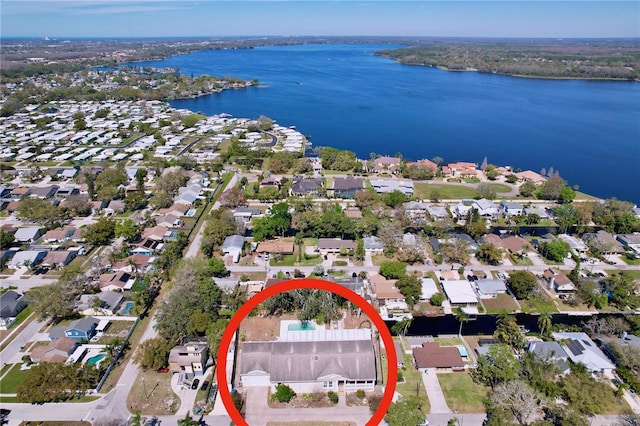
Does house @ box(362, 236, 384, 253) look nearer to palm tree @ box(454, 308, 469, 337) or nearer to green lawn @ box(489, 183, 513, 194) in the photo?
palm tree @ box(454, 308, 469, 337)

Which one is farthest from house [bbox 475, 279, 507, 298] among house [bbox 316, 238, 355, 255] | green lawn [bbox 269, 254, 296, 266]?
green lawn [bbox 269, 254, 296, 266]

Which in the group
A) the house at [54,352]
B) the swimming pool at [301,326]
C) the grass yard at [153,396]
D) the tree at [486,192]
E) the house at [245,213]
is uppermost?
the tree at [486,192]

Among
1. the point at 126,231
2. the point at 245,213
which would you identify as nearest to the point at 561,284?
the point at 245,213

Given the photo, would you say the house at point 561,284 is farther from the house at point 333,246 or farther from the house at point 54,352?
the house at point 54,352

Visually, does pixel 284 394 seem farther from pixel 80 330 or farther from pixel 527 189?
pixel 527 189

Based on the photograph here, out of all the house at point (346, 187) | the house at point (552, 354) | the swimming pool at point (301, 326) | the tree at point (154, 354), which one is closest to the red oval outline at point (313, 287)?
the tree at point (154, 354)
